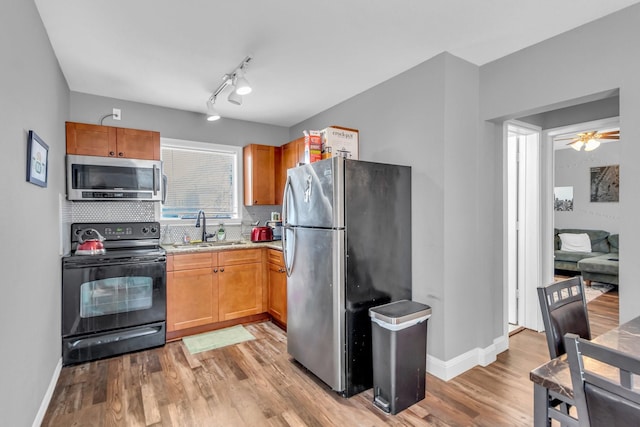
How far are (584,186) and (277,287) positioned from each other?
21.0 ft

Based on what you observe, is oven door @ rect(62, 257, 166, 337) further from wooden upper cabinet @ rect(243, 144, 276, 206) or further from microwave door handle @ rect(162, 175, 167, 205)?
wooden upper cabinet @ rect(243, 144, 276, 206)

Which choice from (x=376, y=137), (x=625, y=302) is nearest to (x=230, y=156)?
(x=376, y=137)

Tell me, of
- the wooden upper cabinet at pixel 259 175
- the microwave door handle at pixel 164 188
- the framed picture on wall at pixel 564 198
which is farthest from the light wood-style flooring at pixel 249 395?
the framed picture on wall at pixel 564 198

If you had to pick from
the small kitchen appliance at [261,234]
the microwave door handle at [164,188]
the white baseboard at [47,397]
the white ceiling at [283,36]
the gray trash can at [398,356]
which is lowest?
the white baseboard at [47,397]

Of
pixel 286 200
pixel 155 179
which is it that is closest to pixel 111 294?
pixel 155 179

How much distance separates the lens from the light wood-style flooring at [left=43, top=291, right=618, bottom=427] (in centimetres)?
204

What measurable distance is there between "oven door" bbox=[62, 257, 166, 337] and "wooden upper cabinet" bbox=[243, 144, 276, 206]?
1419mm

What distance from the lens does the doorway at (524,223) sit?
11.1 feet

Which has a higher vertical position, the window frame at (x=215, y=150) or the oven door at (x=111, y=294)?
the window frame at (x=215, y=150)

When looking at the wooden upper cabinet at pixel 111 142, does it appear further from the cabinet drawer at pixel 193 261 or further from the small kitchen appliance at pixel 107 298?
the cabinet drawer at pixel 193 261

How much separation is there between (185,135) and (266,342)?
8.58 feet

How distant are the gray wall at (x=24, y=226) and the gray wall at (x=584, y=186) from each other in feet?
26.6

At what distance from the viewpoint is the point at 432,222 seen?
2568 millimetres

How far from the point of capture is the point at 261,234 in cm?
411
